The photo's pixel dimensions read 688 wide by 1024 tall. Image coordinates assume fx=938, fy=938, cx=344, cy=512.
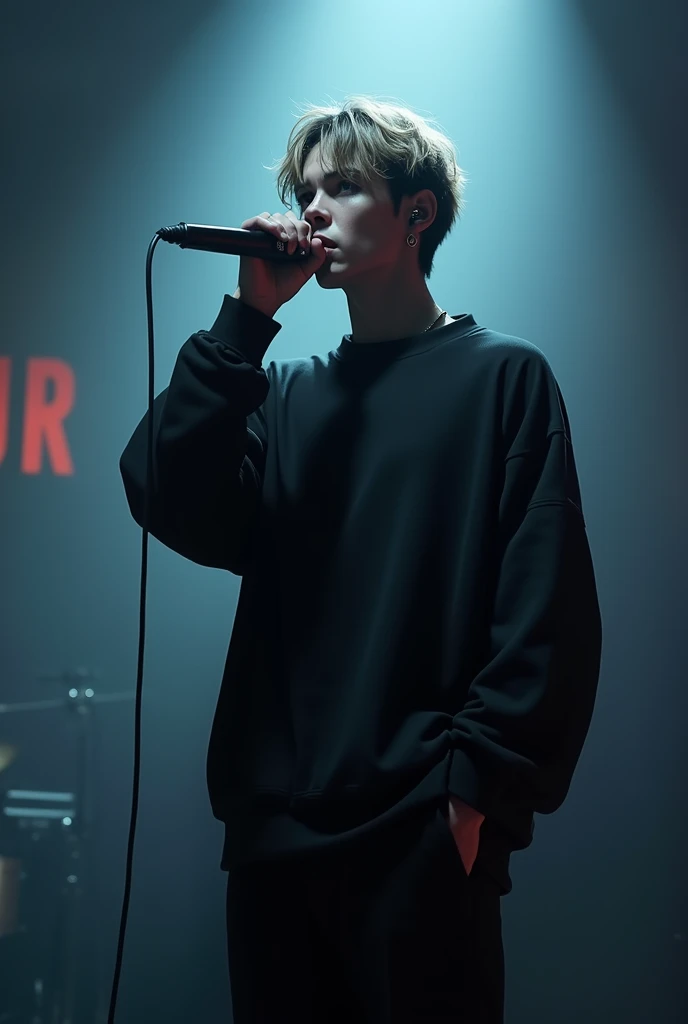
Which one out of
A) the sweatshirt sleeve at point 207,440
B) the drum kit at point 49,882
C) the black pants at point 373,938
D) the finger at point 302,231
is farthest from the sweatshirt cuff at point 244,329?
the drum kit at point 49,882

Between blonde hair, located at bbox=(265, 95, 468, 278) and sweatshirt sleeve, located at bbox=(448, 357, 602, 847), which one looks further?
blonde hair, located at bbox=(265, 95, 468, 278)

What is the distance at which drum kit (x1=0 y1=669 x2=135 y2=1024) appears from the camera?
1.52 metres

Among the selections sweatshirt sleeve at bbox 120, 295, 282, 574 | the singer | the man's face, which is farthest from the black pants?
the man's face

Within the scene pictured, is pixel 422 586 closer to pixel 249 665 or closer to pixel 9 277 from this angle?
pixel 249 665

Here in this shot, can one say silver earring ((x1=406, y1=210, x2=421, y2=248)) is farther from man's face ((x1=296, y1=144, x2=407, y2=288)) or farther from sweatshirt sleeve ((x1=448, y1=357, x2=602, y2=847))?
sweatshirt sleeve ((x1=448, y1=357, x2=602, y2=847))

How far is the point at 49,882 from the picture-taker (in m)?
1.54

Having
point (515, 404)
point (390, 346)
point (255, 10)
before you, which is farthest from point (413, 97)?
point (515, 404)

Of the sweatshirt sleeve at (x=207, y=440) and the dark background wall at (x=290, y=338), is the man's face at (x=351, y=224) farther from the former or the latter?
the dark background wall at (x=290, y=338)

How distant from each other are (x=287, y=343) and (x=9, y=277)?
51 cm

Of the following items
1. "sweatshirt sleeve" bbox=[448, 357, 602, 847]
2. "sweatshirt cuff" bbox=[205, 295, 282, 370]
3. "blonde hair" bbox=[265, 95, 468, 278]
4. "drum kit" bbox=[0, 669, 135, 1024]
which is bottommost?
"drum kit" bbox=[0, 669, 135, 1024]

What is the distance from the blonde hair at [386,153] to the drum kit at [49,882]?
90cm

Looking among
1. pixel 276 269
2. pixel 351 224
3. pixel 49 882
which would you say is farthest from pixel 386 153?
pixel 49 882

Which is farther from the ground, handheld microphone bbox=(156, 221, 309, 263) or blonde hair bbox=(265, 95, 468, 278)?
blonde hair bbox=(265, 95, 468, 278)

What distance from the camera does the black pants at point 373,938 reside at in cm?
92
